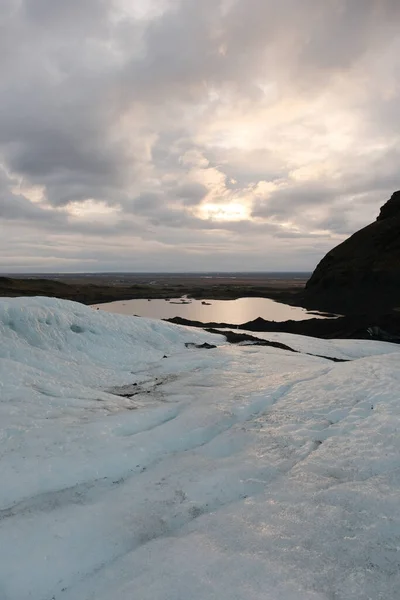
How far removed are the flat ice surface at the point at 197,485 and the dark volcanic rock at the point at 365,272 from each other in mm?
47272

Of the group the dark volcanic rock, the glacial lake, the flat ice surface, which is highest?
the dark volcanic rock

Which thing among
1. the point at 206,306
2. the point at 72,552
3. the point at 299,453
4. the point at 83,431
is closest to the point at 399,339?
the point at 299,453

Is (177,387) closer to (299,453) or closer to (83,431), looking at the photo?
(83,431)

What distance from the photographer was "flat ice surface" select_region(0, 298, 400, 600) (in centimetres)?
451

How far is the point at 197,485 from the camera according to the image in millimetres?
6484

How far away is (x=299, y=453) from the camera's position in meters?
7.58

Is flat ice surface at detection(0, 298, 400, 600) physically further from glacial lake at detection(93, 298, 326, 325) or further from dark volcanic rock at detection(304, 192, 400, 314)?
dark volcanic rock at detection(304, 192, 400, 314)

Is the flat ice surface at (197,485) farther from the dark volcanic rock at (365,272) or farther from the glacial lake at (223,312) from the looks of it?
the dark volcanic rock at (365,272)

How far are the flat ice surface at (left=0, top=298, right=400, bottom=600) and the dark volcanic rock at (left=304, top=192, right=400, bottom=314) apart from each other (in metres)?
47.3

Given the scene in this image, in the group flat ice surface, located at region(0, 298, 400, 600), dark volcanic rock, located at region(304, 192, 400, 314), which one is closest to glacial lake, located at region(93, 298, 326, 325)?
dark volcanic rock, located at region(304, 192, 400, 314)

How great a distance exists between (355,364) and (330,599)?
1116 cm

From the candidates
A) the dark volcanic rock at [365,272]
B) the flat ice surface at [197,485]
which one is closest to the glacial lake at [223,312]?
the dark volcanic rock at [365,272]

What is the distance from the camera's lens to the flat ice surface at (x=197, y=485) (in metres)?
4.51

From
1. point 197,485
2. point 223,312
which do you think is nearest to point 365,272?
point 223,312
